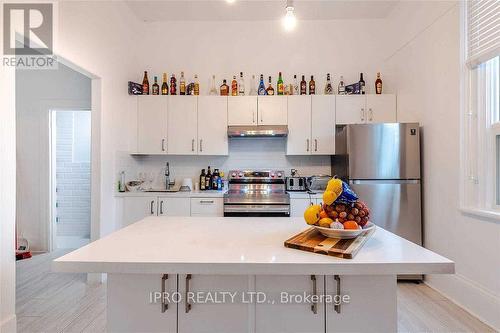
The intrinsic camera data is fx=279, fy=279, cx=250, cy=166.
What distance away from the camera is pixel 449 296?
8.16ft

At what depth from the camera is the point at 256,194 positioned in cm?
340

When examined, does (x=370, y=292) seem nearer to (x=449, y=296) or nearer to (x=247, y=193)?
(x=449, y=296)

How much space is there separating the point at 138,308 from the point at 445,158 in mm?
2724

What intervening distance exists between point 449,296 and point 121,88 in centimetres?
397

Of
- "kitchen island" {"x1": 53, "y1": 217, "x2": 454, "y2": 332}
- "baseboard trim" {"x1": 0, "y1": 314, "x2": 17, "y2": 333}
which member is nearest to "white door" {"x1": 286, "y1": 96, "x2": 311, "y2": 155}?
"kitchen island" {"x1": 53, "y1": 217, "x2": 454, "y2": 332}

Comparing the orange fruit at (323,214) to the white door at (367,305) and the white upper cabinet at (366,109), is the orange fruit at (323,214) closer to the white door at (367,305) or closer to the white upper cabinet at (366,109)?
the white door at (367,305)

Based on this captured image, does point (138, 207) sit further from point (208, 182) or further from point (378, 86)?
point (378, 86)

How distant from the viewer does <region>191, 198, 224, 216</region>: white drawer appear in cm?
316

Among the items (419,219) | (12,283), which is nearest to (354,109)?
(419,219)

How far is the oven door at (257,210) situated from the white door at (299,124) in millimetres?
766

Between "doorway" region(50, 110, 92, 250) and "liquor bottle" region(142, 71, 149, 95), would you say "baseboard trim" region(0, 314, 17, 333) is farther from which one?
"liquor bottle" region(142, 71, 149, 95)

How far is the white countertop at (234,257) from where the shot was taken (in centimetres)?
94

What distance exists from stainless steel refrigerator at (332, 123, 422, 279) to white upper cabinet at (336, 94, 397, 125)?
474 mm

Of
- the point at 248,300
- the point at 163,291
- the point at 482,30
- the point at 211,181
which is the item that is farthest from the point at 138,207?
the point at 482,30
